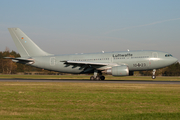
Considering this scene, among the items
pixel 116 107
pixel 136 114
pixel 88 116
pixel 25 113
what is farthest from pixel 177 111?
pixel 25 113

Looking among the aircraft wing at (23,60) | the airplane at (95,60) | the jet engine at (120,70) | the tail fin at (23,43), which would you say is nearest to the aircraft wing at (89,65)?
the airplane at (95,60)

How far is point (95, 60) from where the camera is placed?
138 feet

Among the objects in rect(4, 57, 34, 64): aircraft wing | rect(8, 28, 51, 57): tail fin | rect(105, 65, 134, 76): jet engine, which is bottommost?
rect(105, 65, 134, 76): jet engine

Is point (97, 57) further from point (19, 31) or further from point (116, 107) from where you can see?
point (116, 107)

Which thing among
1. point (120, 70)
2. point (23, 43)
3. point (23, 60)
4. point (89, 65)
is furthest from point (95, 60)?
point (23, 43)

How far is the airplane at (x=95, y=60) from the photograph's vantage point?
3909 centimetres

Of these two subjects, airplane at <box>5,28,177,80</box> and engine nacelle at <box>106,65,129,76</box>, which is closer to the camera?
engine nacelle at <box>106,65,129,76</box>

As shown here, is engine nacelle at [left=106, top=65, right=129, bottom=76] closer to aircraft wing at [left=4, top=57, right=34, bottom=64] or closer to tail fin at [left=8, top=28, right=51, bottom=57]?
tail fin at [left=8, top=28, right=51, bottom=57]

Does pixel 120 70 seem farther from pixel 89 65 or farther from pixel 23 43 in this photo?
pixel 23 43

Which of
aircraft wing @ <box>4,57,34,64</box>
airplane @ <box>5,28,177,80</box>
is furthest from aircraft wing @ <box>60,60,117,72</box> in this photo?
aircraft wing @ <box>4,57,34,64</box>

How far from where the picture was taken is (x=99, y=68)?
4091cm

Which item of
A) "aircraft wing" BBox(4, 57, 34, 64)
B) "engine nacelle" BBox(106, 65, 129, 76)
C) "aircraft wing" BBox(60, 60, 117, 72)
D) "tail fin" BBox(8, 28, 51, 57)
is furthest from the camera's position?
"tail fin" BBox(8, 28, 51, 57)

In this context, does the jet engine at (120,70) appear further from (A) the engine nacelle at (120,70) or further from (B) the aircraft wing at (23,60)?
(B) the aircraft wing at (23,60)

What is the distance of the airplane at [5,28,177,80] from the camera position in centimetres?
3909
